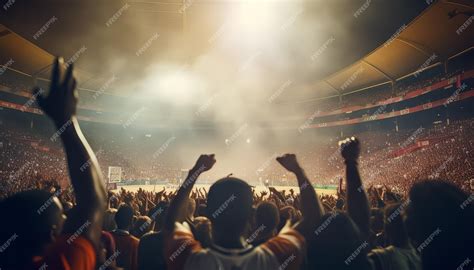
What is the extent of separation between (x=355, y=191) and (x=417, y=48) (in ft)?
93.1

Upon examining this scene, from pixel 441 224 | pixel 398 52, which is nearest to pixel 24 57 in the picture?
pixel 441 224

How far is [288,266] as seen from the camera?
5.54 ft

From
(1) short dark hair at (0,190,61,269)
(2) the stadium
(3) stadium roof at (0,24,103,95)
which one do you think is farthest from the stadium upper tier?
(1) short dark hair at (0,190,61,269)

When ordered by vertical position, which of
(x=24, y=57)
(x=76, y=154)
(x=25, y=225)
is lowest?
(x=25, y=225)

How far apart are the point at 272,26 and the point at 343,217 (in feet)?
71.9

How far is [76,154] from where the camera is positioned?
149 cm

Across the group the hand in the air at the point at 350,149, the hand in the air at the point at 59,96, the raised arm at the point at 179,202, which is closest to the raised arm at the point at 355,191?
the hand in the air at the point at 350,149

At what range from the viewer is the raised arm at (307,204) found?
2.08m

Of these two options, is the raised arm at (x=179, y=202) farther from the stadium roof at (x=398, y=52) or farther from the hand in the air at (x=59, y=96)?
the stadium roof at (x=398, y=52)

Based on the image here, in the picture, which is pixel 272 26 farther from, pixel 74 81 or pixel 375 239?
pixel 74 81

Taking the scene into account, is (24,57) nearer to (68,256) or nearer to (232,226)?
(68,256)

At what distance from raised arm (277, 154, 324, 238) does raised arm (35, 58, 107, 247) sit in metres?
1.41

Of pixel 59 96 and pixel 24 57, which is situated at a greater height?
pixel 24 57

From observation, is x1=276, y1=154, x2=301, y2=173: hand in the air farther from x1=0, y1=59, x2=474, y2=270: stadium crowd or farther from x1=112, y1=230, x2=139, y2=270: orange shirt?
x1=112, y1=230, x2=139, y2=270: orange shirt
